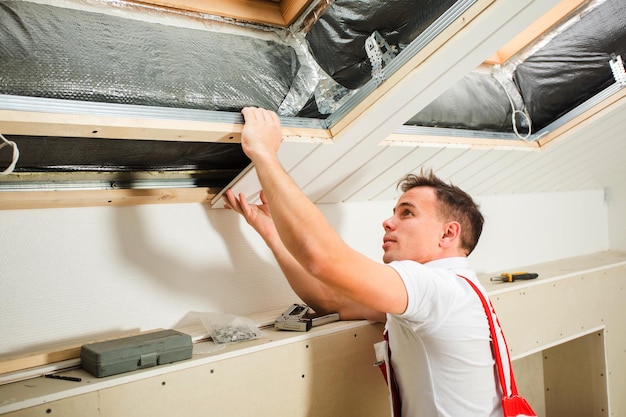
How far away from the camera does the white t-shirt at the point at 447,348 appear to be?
1.09m

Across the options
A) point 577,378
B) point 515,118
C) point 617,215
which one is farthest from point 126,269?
point 617,215

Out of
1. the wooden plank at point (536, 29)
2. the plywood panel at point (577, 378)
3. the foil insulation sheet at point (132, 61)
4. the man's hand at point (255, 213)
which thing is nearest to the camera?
the foil insulation sheet at point (132, 61)

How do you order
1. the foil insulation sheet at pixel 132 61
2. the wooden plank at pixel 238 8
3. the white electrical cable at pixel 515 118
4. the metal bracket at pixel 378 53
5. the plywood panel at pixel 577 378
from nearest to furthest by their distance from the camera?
the foil insulation sheet at pixel 132 61, the wooden plank at pixel 238 8, the metal bracket at pixel 378 53, the white electrical cable at pixel 515 118, the plywood panel at pixel 577 378

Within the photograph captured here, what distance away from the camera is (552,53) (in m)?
1.74

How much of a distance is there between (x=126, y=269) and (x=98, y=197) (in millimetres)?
229

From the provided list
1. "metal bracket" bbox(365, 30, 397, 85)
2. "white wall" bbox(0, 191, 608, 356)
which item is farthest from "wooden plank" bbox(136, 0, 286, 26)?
"white wall" bbox(0, 191, 608, 356)

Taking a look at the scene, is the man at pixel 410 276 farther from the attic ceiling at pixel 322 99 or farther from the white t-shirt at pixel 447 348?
the attic ceiling at pixel 322 99

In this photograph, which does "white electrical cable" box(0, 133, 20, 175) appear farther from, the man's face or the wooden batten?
the man's face

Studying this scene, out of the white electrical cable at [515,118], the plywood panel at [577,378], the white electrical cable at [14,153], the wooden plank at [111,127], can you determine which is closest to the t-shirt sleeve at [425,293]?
the wooden plank at [111,127]

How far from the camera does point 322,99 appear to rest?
1.29 metres

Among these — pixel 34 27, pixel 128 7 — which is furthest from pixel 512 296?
pixel 34 27

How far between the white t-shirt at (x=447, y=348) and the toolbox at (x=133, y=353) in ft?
1.75

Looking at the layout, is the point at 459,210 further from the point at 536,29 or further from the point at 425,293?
the point at 536,29

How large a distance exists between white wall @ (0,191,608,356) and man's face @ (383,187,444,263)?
19.2 inches
